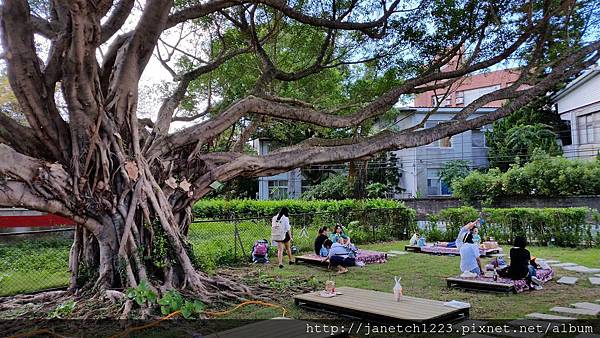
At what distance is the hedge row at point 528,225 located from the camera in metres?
14.5

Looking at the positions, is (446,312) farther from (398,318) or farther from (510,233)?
(510,233)

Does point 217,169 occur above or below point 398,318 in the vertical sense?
above

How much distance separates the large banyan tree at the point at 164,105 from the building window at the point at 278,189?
21.5m

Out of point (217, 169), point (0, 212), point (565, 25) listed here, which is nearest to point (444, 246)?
point (565, 25)

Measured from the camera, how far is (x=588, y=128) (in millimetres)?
25688

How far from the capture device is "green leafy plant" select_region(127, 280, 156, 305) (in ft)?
22.1

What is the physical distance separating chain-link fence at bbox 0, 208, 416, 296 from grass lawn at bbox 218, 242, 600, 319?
4.96ft

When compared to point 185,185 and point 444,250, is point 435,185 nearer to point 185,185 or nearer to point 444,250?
point 444,250

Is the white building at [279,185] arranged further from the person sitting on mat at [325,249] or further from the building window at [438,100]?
the person sitting on mat at [325,249]

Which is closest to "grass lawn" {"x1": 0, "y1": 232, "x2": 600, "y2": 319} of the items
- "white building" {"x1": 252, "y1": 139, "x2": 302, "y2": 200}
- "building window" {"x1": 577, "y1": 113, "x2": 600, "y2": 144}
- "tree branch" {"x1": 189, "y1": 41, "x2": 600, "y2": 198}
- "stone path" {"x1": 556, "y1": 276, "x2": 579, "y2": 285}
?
"stone path" {"x1": 556, "y1": 276, "x2": 579, "y2": 285}

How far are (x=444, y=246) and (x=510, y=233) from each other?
10.4 feet

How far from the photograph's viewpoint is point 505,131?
94.6 ft

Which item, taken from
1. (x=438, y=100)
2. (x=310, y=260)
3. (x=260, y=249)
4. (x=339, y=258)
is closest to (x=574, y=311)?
(x=339, y=258)

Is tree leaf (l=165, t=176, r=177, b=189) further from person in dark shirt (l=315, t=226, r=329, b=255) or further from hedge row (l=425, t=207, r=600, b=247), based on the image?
hedge row (l=425, t=207, r=600, b=247)
